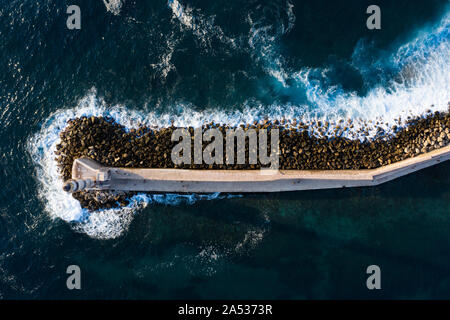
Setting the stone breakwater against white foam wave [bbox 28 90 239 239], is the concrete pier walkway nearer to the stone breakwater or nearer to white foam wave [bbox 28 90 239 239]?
the stone breakwater

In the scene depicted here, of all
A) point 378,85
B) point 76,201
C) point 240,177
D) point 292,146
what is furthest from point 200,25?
point 76,201

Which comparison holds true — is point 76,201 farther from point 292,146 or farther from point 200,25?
point 292,146

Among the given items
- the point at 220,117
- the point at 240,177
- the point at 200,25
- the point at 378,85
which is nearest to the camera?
the point at 240,177

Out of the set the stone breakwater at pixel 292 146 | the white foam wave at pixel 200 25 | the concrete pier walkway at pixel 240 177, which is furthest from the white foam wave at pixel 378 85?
the concrete pier walkway at pixel 240 177

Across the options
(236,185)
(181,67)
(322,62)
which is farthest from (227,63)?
(236,185)

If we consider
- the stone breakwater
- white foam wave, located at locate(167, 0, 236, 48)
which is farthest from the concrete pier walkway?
white foam wave, located at locate(167, 0, 236, 48)
